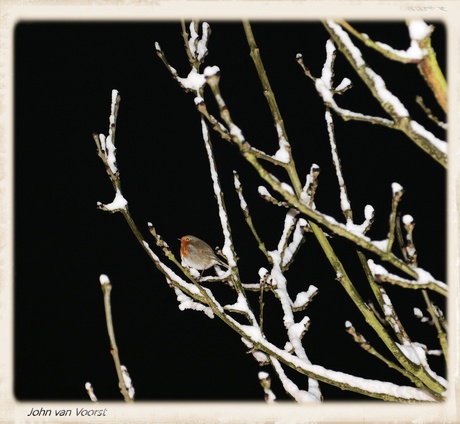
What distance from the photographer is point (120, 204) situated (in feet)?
6.57

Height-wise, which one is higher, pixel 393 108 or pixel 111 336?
pixel 393 108

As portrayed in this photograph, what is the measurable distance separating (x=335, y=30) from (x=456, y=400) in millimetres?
1292

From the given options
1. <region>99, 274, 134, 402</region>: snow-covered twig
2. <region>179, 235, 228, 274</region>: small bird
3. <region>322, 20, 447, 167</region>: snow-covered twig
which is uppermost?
<region>322, 20, 447, 167</region>: snow-covered twig

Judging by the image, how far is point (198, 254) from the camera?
3172mm

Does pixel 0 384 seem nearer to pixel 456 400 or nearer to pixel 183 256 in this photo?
pixel 183 256

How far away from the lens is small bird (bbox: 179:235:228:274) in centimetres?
312

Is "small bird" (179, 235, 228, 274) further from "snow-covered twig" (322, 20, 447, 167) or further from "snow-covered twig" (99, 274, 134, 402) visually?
"snow-covered twig" (322, 20, 447, 167)

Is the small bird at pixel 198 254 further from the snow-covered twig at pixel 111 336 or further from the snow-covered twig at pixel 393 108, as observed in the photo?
the snow-covered twig at pixel 393 108

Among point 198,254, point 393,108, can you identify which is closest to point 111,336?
point 393,108

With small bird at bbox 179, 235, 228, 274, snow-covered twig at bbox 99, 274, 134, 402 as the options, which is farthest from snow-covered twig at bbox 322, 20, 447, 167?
small bird at bbox 179, 235, 228, 274

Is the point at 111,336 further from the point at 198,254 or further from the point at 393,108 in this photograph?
the point at 198,254

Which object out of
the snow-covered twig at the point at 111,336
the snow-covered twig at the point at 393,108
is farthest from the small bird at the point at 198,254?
the snow-covered twig at the point at 393,108

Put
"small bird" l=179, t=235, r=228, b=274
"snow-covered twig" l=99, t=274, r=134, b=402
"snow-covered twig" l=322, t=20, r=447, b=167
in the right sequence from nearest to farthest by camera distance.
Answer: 1. "snow-covered twig" l=99, t=274, r=134, b=402
2. "snow-covered twig" l=322, t=20, r=447, b=167
3. "small bird" l=179, t=235, r=228, b=274

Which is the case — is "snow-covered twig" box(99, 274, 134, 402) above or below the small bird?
above
